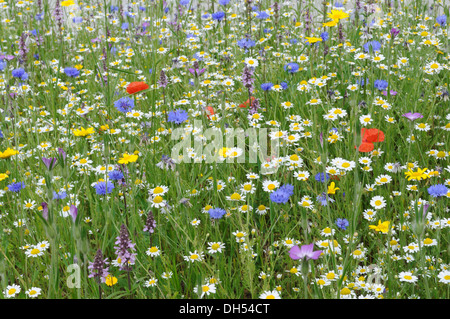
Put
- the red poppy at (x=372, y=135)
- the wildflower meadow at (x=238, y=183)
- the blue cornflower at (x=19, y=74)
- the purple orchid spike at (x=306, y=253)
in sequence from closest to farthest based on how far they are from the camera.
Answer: the purple orchid spike at (x=306, y=253), the wildflower meadow at (x=238, y=183), the red poppy at (x=372, y=135), the blue cornflower at (x=19, y=74)

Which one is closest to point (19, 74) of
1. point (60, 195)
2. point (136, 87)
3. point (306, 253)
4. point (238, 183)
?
point (136, 87)

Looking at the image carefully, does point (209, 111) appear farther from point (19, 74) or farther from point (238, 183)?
point (19, 74)

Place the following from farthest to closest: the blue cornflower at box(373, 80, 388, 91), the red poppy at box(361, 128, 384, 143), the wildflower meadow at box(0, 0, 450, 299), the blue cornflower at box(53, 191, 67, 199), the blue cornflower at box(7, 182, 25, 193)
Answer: the blue cornflower at box(373, 80, 388, 91) → the red poppy at box(361, 128, 384, 143) → the blue cornflower at box(7, 182, 25, 193) → the blue cornflower at box(53, 191, 67, 199) → the wildflower meadow at box(0, 0, 450, 299)

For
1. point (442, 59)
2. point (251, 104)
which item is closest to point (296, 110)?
point (251, 104)

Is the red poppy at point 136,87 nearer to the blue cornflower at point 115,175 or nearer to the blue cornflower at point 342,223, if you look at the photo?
the blue cornflower at point 115,175

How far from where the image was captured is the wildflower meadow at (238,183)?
63.2 inches

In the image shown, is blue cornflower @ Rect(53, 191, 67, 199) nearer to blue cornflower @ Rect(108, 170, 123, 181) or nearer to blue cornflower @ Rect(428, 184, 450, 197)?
blue cornflower @ Rect(108, 170, 123, 181)

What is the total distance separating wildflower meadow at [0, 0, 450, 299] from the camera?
5.27ft

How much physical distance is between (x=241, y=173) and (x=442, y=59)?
5.79 feet

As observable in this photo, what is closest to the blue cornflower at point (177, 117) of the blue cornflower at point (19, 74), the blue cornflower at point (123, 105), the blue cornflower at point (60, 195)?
the blue cornflower at point (123, 105)

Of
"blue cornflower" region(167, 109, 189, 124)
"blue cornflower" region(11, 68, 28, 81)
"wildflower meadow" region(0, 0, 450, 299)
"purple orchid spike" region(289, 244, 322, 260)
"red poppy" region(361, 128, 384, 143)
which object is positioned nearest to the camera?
"purple orchid spike" region(289, 244, 322, 260)

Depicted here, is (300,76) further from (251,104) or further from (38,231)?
(38,231)

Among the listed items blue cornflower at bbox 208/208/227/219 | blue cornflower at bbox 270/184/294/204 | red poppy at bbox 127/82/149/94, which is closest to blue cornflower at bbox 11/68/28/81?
red poppy at bbox 127/82/149/94
